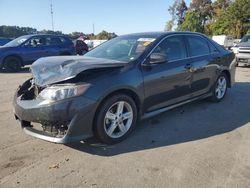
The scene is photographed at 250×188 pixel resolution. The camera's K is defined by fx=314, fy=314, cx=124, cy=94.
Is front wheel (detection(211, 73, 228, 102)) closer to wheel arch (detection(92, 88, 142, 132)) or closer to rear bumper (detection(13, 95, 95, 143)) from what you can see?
wheel arch (detection(92, 88, 142, 132))

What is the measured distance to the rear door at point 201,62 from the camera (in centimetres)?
597

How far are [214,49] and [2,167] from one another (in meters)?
4.90

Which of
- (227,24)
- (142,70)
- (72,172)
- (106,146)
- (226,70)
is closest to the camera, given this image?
(72,172)

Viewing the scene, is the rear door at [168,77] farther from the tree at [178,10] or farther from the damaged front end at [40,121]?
the tree at [178,10]

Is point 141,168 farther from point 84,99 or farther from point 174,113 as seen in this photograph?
point 174,113

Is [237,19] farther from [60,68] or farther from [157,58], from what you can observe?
[60,68]

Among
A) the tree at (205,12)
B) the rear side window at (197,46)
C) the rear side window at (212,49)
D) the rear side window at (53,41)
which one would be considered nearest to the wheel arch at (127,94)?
the rear side window at (197,46)

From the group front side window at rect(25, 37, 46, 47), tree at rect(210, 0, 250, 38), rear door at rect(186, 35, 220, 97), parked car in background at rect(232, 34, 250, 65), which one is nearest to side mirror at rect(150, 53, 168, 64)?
rear door at rect(186, 35, 220, 97)

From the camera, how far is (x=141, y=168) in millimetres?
3803

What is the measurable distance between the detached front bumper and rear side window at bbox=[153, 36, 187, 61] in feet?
5.75

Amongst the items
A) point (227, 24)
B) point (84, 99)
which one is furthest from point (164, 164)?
point (227, 24)

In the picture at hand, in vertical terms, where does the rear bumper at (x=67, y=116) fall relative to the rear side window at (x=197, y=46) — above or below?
below

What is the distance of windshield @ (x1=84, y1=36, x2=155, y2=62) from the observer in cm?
509

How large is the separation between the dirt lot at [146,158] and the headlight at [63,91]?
79 cm
